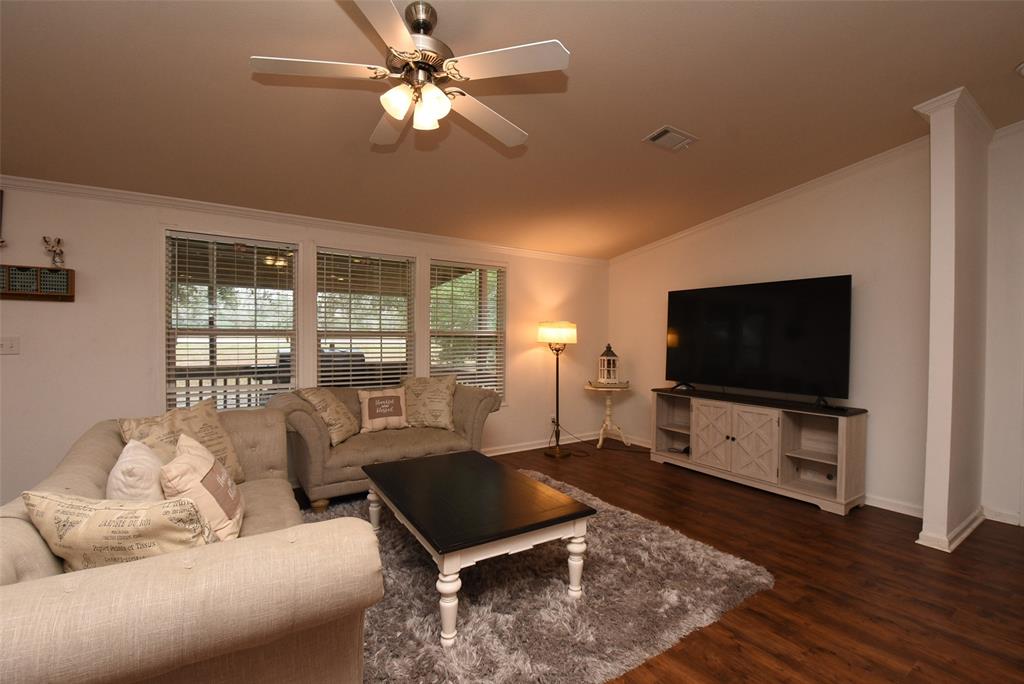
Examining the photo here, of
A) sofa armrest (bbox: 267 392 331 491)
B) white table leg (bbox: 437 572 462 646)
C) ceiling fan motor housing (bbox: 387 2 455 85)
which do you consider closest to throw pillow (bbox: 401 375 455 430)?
sofa armrest (bbox: 267 392 331 491)

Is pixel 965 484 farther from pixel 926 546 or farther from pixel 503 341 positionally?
pixel 503 341

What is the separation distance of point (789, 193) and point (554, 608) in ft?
12.8

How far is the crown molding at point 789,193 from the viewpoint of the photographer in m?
3.38

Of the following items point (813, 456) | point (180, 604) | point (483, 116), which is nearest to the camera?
point (180, 604)

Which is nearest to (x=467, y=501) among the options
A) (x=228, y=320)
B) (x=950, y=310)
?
(x=228, y=320)

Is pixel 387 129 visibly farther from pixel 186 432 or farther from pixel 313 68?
pixel 186 432

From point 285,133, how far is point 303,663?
2.75m

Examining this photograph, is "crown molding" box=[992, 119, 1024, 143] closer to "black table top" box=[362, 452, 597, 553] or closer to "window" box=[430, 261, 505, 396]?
"black table top" box=[362, 452, 597, 553]

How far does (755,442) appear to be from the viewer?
150 inches

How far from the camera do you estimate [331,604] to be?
93cm

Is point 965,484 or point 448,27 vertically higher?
point 448,27

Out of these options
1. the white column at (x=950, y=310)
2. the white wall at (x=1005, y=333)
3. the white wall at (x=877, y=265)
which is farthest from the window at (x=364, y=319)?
the white wall at (x=1005, y=333)

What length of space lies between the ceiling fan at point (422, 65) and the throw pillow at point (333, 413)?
7.63 feet

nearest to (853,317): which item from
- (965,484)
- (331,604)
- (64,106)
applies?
(965,484)
